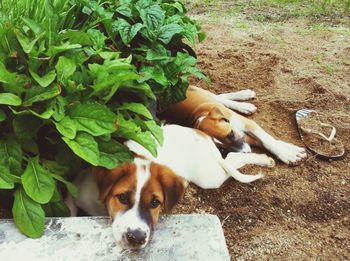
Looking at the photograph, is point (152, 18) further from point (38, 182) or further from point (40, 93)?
point (38, 182)

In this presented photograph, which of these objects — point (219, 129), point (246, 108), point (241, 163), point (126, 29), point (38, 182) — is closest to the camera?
point (38, 182)

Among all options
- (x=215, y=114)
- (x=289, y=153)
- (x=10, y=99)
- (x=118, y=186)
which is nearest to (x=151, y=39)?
(x=215, y=114)

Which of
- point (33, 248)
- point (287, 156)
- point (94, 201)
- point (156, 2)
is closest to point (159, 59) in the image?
point (156, 2)

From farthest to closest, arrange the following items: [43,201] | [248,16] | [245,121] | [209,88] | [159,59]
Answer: [248,16] → [209,88] → [245,121] → [159,59] → [43,201]

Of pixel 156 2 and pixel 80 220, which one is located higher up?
pixel 156 2

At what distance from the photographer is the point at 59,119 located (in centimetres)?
235

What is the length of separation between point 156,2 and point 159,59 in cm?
68

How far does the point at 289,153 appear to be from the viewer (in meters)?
3.62

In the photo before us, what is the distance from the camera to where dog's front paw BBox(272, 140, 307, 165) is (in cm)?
359

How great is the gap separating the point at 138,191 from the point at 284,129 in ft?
6.08

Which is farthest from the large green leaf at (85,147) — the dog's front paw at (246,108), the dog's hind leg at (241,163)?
the dog's front paw at (246,108)

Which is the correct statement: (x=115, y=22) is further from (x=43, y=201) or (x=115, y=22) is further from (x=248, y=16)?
(x=248, y=16)

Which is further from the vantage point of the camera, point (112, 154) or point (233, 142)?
point (233, 142)

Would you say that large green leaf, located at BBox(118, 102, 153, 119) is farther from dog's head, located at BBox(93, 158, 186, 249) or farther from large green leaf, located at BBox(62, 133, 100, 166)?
large green leaf, located at BBox(62, 133, 100, 166)
